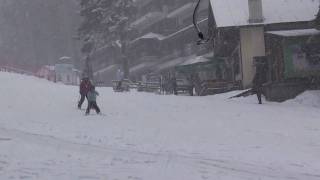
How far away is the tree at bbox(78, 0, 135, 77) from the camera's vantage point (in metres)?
52.6

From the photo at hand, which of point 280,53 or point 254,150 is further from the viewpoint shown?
point 280,53

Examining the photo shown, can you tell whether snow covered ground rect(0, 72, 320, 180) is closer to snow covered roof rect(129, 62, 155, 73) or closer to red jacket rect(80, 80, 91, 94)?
red jacket rect(80, 80, 91, 94)

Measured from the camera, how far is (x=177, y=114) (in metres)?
22.7

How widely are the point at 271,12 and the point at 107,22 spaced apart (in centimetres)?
2054

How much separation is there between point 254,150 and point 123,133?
4.71 m

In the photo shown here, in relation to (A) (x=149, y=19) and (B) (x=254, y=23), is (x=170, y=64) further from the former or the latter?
(B) (x=254, y=23)

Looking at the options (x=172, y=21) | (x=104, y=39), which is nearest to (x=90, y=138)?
(x=104, y=39)

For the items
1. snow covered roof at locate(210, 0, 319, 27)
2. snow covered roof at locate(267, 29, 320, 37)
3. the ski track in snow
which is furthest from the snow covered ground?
snow covered roof at locate(210, 0, 319, 27)

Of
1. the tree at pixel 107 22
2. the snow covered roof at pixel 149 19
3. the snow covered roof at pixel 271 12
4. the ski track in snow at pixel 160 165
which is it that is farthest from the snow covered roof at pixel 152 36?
the ski track in snow at pixel 160 165

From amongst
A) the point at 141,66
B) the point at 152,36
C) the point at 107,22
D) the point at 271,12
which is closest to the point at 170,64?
the point at 141,66

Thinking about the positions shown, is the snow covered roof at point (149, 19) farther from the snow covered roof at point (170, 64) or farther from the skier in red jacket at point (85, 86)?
the skier in red jacket at point (85, 86)

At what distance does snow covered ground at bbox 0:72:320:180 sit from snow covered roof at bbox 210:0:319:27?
8346 mm

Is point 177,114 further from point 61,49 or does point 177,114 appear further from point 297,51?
point 61,49

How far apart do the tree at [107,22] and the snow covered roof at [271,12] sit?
53.4ft
